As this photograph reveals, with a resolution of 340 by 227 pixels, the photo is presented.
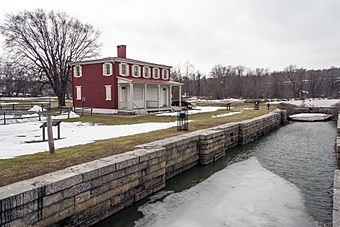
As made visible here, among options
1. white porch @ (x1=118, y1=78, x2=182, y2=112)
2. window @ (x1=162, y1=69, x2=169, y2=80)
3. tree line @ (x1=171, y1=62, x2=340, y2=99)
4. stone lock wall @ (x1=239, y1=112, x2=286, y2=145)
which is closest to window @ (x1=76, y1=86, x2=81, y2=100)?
white porch @ (x1=118, y1=78, x2=182, y2=112)

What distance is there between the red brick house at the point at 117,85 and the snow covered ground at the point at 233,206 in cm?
1522

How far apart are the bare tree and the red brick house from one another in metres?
6.15

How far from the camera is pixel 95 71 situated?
24.1 metres

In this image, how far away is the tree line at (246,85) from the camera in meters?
70.5

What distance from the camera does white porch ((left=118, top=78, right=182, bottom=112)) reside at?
2282cm

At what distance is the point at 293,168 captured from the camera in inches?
414

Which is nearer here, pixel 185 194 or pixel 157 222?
pixel 157 222

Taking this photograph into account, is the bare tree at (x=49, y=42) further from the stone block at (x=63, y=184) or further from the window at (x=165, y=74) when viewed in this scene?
the stone block at (x=63, y=184)

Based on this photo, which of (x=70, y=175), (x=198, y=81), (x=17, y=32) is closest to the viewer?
(x=70, y=175)

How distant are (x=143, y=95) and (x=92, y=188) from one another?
65.0 ft

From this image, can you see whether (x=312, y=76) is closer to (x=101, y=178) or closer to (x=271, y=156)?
(x=271, y=156)

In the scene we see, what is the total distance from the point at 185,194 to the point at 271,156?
21.5ft

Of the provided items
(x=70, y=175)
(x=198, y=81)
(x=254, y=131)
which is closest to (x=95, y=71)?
(x=254, y=131)

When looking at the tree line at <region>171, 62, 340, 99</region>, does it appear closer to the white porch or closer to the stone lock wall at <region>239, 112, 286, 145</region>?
the white porch
